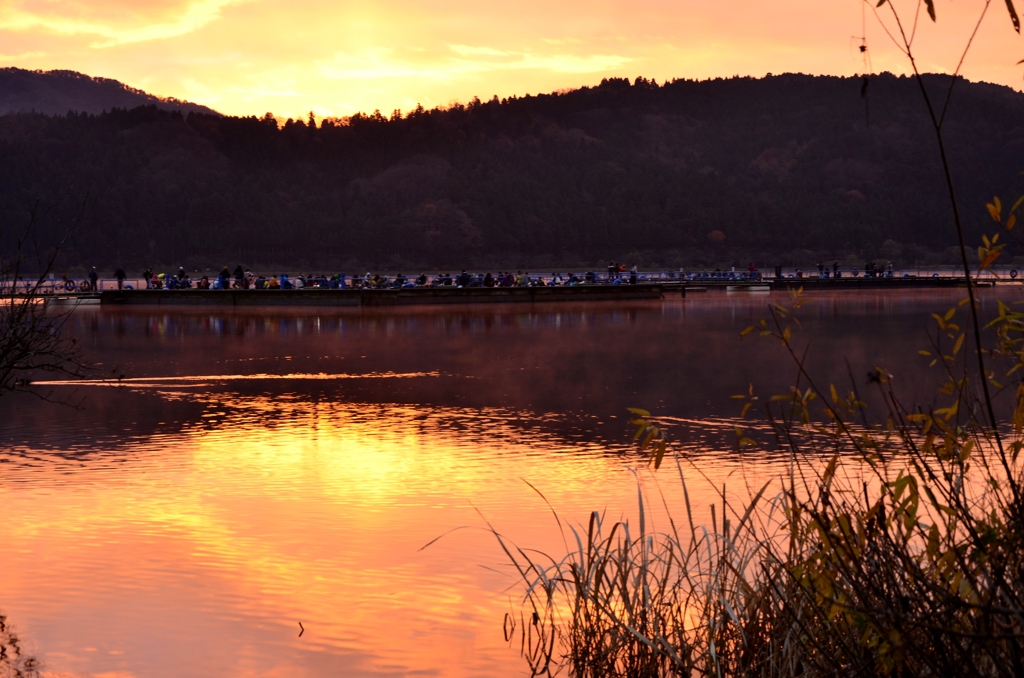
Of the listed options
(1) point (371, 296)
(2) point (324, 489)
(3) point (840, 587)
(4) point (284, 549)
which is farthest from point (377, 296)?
(3) point (840, 587)

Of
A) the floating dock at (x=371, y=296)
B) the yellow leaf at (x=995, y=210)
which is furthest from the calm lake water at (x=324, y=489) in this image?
the floating dock at (x=371, y=296)

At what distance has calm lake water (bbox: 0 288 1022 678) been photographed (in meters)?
7.75

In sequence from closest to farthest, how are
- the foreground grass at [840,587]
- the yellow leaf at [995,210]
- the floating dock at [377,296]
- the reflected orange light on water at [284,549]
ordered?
the foreground grass at [840,587] < the yellow leaf at [995,210] < the reflected orange light on water at [284,549] < the floating dock at [377,296]

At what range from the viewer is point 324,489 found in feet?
40.9

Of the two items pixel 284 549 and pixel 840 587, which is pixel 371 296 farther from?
pixel 840 587

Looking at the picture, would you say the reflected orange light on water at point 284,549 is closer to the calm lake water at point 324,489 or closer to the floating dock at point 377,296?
the calm lake water at point 324,489

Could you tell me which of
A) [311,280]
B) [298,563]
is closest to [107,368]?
[298,563]

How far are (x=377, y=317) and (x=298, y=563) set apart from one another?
3921cm

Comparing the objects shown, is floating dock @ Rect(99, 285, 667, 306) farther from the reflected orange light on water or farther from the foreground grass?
the foreground grass

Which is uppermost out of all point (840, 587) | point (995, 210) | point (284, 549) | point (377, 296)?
point (995, 210)

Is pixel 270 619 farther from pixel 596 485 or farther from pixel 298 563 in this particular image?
pixel 596 485

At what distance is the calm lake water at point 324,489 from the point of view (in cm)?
775

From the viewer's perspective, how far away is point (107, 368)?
88.1 ft

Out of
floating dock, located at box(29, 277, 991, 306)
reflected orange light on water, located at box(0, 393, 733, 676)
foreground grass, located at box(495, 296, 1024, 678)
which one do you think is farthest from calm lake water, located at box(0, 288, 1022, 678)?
floating dock, located at box(29, 277, 991, 306)
